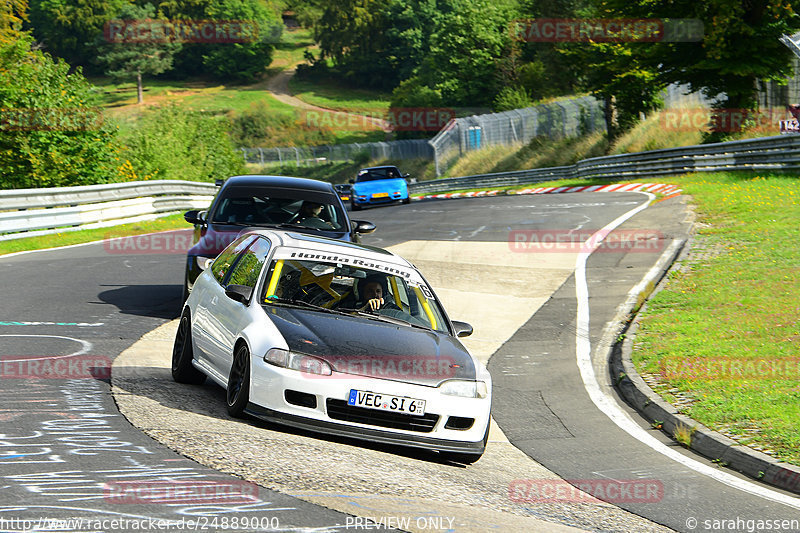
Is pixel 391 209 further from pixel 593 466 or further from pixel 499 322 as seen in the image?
pixel 593 466

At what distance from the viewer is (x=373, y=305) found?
8.67 meters

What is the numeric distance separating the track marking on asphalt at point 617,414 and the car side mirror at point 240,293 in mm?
3790

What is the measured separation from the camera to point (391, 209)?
111ft

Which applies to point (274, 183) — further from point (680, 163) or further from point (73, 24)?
point (73, 24)

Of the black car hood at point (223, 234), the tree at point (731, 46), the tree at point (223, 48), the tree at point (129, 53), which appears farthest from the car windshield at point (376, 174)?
the tree at point (223, 48)

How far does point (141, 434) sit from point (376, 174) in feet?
102

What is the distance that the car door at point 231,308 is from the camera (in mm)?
8055

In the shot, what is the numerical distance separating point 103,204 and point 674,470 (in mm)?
20328

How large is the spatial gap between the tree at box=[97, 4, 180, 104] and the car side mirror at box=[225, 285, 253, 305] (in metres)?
131

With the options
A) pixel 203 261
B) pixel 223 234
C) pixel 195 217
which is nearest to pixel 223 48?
pixel 195 217

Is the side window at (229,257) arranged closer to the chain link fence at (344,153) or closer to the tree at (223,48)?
the chain link fence at (344,153)

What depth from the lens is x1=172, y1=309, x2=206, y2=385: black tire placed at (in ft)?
29.6

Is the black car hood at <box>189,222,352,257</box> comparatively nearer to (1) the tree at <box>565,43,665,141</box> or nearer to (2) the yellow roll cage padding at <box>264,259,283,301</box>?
(2) the yellow roll cage padding at <box>264,259,283,301</box>

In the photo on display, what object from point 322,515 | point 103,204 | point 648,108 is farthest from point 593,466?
point 648,108
